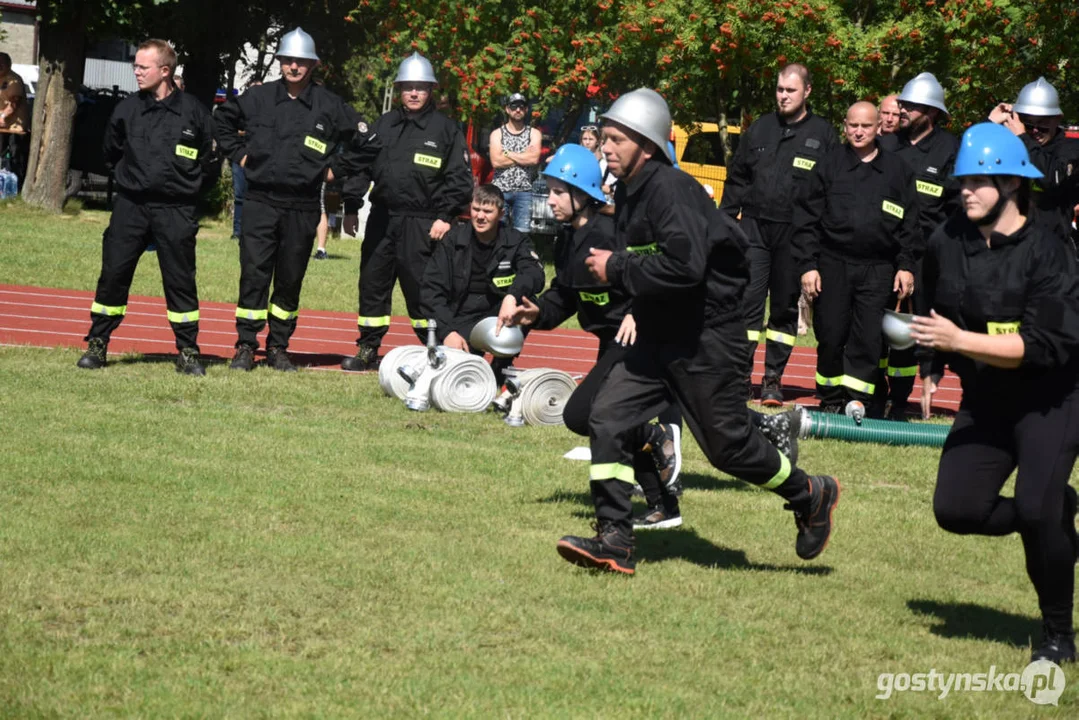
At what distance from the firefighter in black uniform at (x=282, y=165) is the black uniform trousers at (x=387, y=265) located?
1.85ft

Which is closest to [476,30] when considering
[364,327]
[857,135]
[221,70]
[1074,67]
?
[221,70]

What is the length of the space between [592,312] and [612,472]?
5.61 ft

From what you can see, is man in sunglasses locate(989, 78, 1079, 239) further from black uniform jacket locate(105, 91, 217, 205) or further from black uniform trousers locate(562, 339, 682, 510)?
black uniform jacket locate(105, 91, 217, 205)

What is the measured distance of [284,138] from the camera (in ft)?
39.5

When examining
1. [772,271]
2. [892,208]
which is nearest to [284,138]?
[772,271]

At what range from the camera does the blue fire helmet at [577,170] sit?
8.38 metres

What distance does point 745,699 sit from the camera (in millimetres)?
5094

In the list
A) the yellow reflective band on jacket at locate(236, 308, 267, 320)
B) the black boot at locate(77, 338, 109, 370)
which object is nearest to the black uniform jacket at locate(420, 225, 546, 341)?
the yellow reflective band on jacket at locate(236, 308, 267, 320)

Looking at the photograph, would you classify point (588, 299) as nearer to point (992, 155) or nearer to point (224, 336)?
point (992, 155)

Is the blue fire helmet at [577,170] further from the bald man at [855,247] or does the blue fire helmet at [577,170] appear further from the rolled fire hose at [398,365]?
the bald man at [855,247]

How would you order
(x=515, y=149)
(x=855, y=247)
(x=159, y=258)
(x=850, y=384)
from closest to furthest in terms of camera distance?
(x=855, y=247) → (x=850, y=384) → (x=159, y=258) → (x=515, y=149)

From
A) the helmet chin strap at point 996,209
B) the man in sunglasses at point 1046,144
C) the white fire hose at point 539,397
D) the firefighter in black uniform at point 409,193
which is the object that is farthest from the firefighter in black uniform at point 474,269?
the helmet chin strap at point 996,209

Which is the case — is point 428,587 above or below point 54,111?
below

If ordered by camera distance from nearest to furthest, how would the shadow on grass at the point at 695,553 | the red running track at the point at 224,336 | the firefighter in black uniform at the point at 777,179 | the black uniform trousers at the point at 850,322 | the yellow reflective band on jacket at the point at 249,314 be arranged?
the shadow on grass at the point at 695,553
the black uniform trousers at the point at 850,322
the firefighter in black uniform at the point at 777,179
the yellow reflective band on jacket at the point at 249,314
the red running track at the point at 224,336
